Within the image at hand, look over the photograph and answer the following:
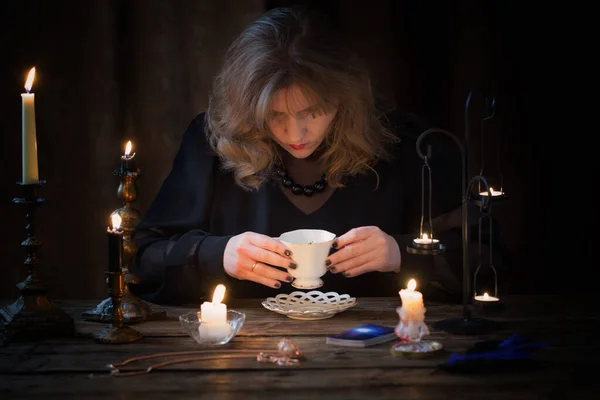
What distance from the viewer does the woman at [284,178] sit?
104 inches

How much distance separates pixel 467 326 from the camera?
7.28 feet

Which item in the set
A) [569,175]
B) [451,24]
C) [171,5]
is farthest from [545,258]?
[171,5]

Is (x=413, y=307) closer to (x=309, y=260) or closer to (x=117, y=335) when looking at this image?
(x=309, y=260)

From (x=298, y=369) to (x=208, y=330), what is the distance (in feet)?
0.95

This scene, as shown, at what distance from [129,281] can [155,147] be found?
1.15 m

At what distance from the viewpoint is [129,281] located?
242 cm

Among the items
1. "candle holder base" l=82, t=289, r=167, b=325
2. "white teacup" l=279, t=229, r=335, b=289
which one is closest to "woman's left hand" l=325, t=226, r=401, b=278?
"white teacup" l=279, t=229, r=335, b=289

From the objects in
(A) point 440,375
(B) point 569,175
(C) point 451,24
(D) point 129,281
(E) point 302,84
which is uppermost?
(C) point 451,24

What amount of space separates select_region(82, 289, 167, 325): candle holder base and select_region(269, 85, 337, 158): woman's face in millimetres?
670

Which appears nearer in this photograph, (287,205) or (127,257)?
(127,257)

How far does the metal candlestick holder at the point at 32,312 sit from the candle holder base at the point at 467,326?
922 millimetres

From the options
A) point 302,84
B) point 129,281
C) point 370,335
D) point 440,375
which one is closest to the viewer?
point 440,375

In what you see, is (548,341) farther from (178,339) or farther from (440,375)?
(178,339)

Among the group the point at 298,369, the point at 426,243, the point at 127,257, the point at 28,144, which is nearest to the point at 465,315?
the point at 426,243
